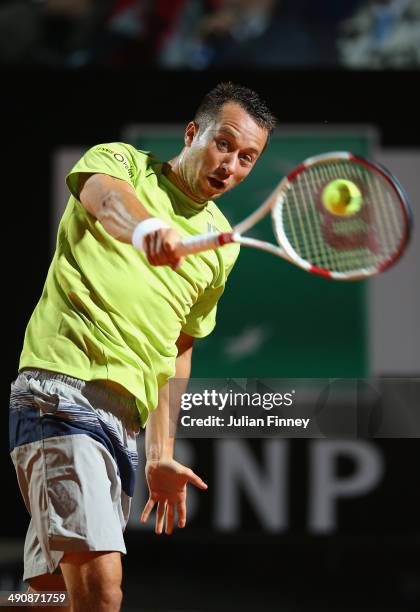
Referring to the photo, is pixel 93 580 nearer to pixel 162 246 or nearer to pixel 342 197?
pixel 162 246

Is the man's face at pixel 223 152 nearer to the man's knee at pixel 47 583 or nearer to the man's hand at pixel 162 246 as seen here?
the man's hand at pixel 162 246

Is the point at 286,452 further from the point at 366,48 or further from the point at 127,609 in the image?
the point at 366,48

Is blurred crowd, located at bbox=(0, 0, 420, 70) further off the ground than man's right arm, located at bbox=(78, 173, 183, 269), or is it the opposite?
blurred crowd, located at bbox=(0, 0, 420, 70)

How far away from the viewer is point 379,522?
5.17 m

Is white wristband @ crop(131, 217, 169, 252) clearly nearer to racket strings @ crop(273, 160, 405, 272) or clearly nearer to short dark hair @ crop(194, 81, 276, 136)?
racket strings @ crop(273, 160, 405, 272)

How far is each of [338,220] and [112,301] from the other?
2.04ft

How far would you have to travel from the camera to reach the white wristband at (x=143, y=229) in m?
2.62

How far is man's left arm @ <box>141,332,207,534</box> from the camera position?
322 centimetres

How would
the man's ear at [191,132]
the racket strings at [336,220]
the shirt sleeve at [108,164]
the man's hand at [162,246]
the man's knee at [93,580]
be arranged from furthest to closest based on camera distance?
the man's ear at [191,132] → the racket strings at [336,220] → the shirt sleeve at [108,164] → the man's knee at [93,580] → the man's hand at [162,246]

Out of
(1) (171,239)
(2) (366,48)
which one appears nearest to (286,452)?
(2) (366,48)

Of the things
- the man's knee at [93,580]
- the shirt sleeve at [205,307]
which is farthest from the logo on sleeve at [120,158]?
the man's knee at [93,580]

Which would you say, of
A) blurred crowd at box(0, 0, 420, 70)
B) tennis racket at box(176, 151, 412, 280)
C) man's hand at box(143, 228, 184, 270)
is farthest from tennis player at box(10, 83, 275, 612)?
blurred crowd at box(0, 0, 420, 70)

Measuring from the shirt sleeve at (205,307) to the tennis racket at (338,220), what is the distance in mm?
176

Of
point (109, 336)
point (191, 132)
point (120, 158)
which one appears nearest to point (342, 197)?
point (191, 132)
